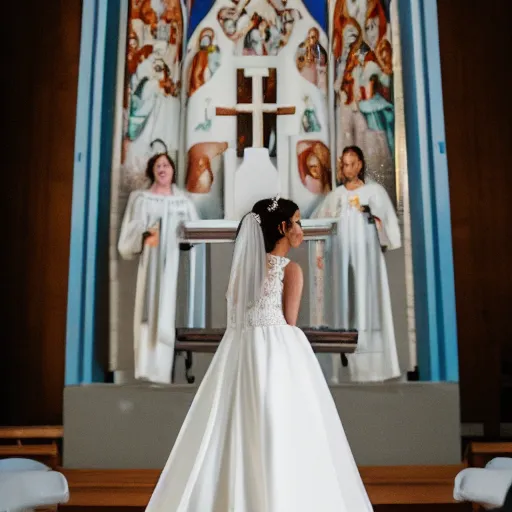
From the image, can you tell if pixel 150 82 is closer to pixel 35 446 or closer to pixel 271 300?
pixel 271 300

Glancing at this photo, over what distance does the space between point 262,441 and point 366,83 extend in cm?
375

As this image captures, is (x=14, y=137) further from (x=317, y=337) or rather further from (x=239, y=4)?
(x=317, y=337)

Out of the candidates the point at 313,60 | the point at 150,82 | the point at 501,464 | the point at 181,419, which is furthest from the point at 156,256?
the point at 501,464

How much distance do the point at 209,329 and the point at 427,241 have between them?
1.90 m

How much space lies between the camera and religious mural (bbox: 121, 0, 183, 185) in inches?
248

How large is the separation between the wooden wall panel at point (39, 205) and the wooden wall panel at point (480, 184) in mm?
3480

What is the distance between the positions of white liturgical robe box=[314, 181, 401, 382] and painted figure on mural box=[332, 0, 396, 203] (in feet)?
0.82

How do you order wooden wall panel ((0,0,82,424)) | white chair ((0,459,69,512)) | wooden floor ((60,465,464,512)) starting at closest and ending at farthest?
white chair ((0,459,69,512))
wooden floor ((60,465,464,512))
wooden wall panel ((0,0,82,424))

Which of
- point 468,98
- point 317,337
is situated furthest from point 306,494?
point 468,98

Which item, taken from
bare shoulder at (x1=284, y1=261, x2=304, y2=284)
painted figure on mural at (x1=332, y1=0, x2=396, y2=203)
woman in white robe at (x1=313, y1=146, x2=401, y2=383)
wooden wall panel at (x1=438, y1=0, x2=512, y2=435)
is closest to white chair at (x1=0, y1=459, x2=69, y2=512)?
bare shoulder at (x1=284, y1=261, x2=304, y2=284)

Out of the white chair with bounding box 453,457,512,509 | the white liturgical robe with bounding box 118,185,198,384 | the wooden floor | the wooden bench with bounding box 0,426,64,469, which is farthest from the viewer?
the white liturgical robe with bounding box 118,185,198,384

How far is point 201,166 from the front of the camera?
20.8 feet

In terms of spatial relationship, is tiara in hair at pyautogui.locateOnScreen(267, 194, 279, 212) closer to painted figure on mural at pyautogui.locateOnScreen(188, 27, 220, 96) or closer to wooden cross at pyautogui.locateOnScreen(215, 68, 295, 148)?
wooden cross at pyautogui.locateOnScreen(215, 68, 295, 148)

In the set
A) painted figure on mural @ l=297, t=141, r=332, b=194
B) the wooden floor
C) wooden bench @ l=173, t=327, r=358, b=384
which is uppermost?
painted figure on mural @ l=297, t=141, r=332, b=194
